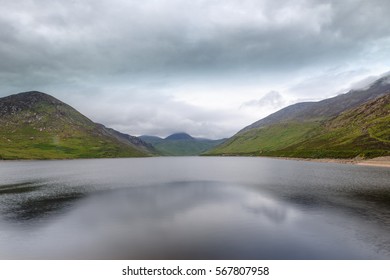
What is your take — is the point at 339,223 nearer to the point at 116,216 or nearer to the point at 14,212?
the point at 116,216

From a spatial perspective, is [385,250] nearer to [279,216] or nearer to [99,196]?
[279,216]

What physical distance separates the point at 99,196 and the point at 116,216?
1020 inches

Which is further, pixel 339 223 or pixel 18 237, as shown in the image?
pixel 339 223

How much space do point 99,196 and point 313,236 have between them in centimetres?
5582

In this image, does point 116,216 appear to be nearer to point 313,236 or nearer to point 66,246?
point 66,246

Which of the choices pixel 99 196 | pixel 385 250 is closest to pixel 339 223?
pixel 385 250

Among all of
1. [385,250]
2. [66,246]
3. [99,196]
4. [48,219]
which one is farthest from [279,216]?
[99,196]

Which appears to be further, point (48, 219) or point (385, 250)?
point (48, 219)

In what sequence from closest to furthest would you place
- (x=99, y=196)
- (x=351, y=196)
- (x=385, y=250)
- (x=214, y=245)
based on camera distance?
1. (x=385, y=250)
2. (x=214, y=245)
3. (x=351, y=196)
4. (x=99, y=196)

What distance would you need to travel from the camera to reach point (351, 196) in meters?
→ 69.2

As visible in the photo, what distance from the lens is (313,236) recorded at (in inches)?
1533
